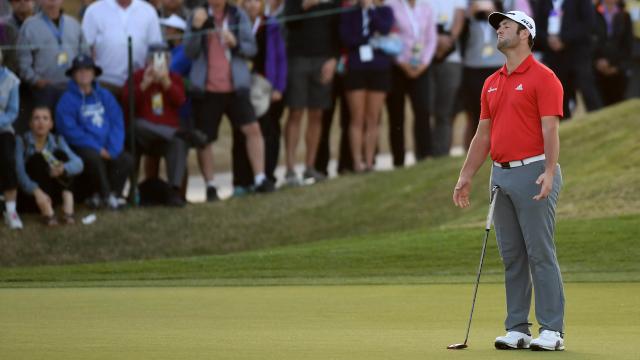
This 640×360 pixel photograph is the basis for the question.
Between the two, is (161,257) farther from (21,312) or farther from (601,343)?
(601,343)

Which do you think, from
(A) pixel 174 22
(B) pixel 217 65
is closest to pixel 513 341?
(B) pixel 217 65

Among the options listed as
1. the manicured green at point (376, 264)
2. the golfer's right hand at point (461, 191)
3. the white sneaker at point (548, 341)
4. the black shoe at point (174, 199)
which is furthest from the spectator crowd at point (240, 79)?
the white sneaker at point (548, 341)

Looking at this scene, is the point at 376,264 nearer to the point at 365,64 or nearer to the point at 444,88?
the point at 365,64

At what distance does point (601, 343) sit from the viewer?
30.9 feet

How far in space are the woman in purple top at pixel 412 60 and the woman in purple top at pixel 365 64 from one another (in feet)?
1.54

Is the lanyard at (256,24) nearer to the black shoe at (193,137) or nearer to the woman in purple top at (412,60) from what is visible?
the black shoe at (193,137)

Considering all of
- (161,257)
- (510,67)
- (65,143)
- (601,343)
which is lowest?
(161,257)

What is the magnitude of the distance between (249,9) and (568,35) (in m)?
5.06

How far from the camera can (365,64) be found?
2195cm

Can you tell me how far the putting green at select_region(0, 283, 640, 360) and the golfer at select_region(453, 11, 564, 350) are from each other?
231mm

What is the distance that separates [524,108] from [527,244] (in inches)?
29.6

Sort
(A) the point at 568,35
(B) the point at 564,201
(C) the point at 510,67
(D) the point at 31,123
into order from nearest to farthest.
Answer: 1. (C) the point at 510,67
2. (D) the point at 31,123
3. (B) the point at 564,201
4. (A) the point at 568,35

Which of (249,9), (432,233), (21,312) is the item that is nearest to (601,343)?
(21,312)

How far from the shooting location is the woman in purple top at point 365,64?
21.9 meters
